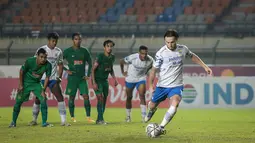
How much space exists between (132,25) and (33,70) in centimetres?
1847

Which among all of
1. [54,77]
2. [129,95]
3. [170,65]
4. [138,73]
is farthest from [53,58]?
[170,65]

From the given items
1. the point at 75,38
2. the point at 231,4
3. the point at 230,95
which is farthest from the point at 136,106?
the point at 231,4

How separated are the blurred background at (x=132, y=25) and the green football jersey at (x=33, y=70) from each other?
13.9 metres

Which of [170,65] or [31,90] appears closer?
[170,65]

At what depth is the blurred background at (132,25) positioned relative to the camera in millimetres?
30094

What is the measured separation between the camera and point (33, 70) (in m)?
15.7

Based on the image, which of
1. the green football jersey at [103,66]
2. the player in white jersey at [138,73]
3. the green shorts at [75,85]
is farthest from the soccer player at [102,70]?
the player in white jersey at [138,73]

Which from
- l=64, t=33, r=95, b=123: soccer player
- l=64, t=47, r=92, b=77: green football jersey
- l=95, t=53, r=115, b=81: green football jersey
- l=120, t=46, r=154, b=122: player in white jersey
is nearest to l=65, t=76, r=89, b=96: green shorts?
l=64, t=33, r=95, b=123: soccer player

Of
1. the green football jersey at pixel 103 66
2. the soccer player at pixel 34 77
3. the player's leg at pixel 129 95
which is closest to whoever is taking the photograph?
the soccer player at pixel 34 77

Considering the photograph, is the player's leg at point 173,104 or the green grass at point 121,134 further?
the player's leg at point 173,104

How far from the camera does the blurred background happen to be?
30.1 meters

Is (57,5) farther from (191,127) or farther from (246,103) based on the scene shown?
(191,127)

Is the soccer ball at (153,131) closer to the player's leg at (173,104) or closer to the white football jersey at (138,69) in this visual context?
the player's leg at (173,104)

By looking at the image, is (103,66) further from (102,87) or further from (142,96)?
(142,96)
